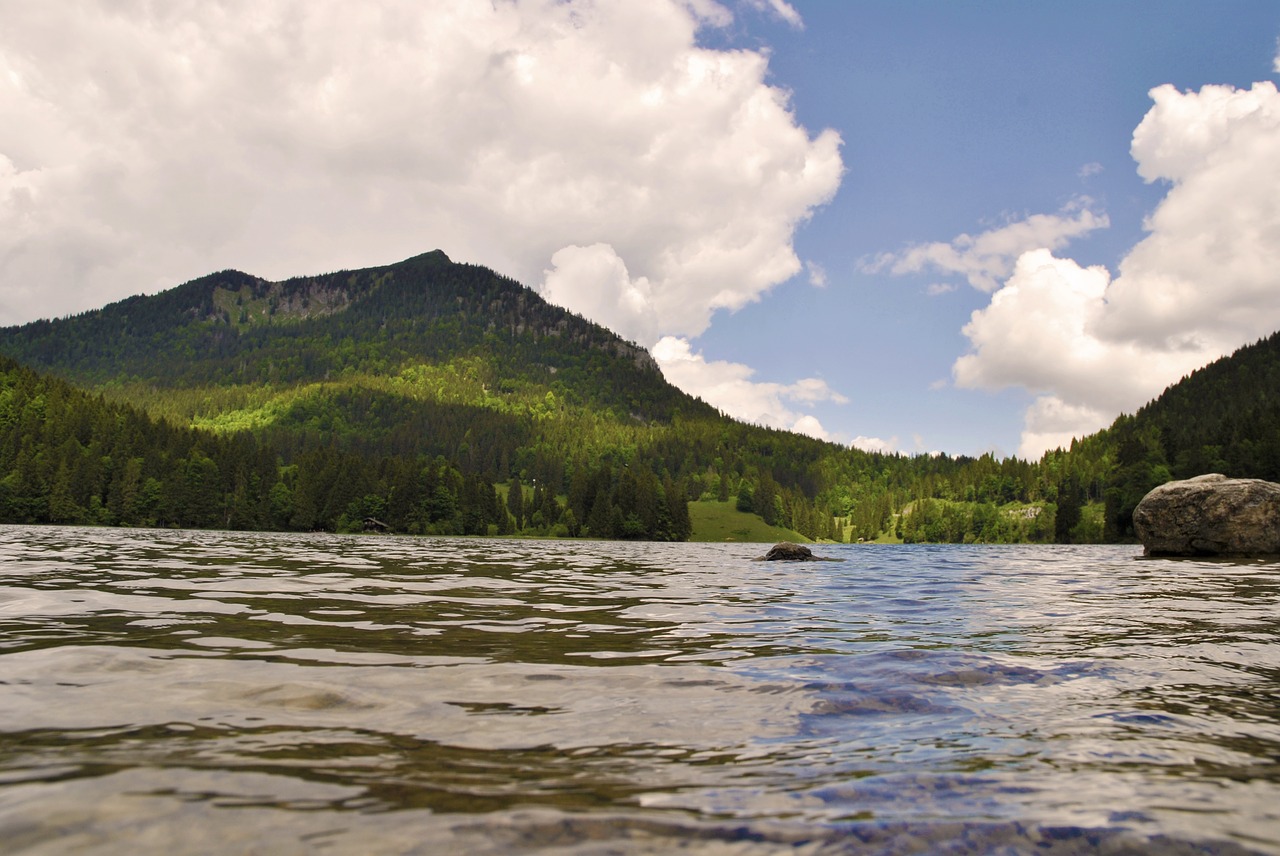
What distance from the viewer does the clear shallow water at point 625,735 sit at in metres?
4.10

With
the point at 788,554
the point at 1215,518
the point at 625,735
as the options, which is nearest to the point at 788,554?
the point at 788,554

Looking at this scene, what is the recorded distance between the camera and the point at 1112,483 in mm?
144000

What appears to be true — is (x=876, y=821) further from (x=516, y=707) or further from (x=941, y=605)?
(x=941, y=605)

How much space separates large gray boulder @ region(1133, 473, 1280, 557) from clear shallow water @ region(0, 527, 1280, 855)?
44.8 metres

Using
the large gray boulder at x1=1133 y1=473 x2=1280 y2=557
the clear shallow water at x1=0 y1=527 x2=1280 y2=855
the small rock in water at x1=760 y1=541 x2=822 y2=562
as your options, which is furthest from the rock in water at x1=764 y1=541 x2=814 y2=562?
the clear shallow water at x1=0 y1=527 x2=1280 y2=855

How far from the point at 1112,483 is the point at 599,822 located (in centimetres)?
16963

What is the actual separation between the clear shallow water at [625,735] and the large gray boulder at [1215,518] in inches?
1763

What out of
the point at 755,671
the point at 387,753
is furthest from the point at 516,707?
the point at 755,671

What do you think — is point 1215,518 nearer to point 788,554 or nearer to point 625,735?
point 788,554

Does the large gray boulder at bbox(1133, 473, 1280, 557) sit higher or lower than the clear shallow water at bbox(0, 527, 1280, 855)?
higher

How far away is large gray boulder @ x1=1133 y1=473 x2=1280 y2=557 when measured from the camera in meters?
48.0

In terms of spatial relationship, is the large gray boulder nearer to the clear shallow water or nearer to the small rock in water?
the small rock in water

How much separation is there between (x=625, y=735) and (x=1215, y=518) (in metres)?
58.9

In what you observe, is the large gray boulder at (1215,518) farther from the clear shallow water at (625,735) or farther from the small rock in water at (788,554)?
the clear shallow water at (625,735)
